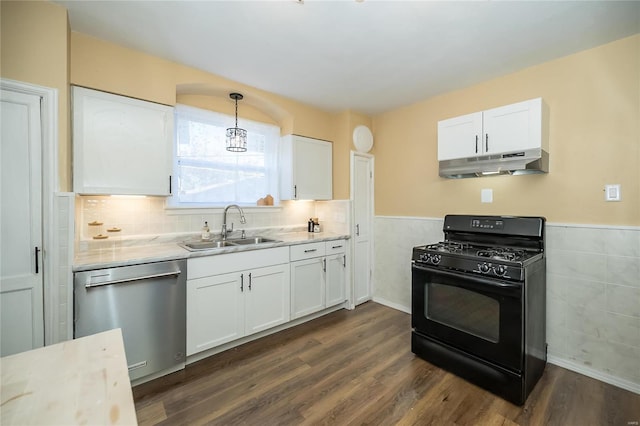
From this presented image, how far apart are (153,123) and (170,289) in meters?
1.34

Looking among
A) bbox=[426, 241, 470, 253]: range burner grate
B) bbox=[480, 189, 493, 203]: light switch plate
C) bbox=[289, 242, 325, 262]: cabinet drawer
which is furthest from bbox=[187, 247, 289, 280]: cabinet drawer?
bbox=[480, 189, 493, 203]: light switch plate

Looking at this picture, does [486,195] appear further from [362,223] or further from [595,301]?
[362,223]

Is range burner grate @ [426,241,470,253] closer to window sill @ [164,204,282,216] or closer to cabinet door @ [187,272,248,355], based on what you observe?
cabinet door @ [187,272,248,355]

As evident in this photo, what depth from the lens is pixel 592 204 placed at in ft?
6.95

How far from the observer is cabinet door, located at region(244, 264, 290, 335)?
99.4 inches

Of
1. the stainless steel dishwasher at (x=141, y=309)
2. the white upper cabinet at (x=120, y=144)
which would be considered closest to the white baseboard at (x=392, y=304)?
the stainless steel dishwasher at (x=141, y=309)

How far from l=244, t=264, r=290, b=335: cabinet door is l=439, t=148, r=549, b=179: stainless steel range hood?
1.86 meters

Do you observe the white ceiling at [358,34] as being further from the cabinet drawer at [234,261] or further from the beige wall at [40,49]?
the cabinet drawer at [234,261]

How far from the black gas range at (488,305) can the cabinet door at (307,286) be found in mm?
1085

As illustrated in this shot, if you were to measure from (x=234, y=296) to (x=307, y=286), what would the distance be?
834mm

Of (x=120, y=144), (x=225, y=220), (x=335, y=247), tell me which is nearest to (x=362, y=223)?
(x=335, y=247)

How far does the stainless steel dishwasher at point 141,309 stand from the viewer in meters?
1.78

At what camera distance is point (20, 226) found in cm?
163

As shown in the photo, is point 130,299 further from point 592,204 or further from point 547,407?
point 592,204
